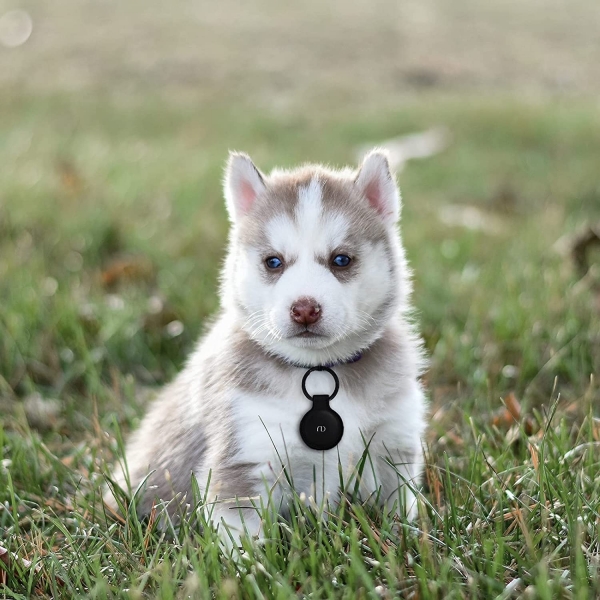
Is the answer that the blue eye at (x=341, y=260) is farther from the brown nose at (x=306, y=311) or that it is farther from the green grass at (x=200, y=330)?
the green grass at (x=200, y=330)

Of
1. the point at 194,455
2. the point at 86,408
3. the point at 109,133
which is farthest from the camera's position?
the point at 109,133

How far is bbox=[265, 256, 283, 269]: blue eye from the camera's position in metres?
2.99

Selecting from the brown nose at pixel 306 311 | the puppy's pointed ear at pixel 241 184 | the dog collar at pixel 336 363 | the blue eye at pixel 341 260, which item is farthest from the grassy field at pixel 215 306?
the puppy's pointed ear at pixel 241 184

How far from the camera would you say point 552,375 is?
4.32 meters

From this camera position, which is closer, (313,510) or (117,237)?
(313,510)

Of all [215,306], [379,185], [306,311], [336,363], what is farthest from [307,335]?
[215,306]

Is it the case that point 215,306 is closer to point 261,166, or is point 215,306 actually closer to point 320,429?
point 320,429

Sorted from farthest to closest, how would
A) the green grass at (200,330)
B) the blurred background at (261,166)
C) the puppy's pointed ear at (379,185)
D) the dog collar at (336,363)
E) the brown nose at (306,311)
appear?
the blurred background at (261,166)
the puppy's pointed ear at (379,185)
the dog collar at (336,363)
the brown nose at (306,311)
the green grass at (200,330)

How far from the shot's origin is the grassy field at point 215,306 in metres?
2.38

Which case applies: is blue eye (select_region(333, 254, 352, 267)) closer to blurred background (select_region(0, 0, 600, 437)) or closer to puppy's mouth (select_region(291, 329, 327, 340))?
puppy's mouth (select_region(291, 329, 327, 340))

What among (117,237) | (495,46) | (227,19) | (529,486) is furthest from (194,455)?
(227,19)

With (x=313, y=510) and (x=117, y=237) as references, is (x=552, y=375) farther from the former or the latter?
(x=117, y=237)

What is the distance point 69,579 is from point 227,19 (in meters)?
25.9

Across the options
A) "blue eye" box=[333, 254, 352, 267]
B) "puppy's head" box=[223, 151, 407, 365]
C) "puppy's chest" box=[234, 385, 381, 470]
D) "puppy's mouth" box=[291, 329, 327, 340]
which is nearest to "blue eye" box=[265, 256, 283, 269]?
"puppy's head" box=[223, 151, 407, 365]
